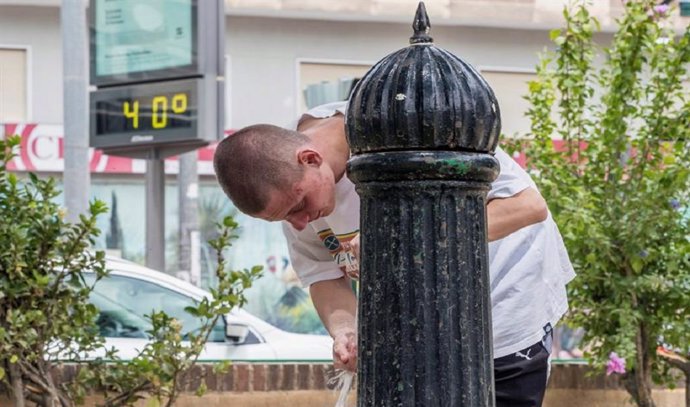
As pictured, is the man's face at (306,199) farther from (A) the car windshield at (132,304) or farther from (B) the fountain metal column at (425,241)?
(A) the car windshield at (132,304)

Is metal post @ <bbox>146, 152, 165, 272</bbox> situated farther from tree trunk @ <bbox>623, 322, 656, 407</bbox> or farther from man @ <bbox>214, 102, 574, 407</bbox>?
man @ <bbox>214, 102, 574, 407</bbox>

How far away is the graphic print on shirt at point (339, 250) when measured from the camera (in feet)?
12.7

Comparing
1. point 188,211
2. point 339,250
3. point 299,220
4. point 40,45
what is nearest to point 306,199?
point 299,220

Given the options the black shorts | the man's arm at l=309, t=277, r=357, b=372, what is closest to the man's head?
the man's arm at l=309, t=277, r=357, b=372

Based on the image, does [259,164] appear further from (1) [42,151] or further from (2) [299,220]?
(1) [42,151]

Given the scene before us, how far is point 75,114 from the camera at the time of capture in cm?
1222

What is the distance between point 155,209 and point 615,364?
3.67 m

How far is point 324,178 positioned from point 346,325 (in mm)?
505

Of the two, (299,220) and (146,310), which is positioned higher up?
(299,220)

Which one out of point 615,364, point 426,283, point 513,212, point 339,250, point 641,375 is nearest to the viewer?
point 426,283

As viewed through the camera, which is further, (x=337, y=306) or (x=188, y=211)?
(x=188, y=211)

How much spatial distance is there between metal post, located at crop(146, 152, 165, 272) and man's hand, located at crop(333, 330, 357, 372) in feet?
17.6

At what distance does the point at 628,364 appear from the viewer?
6285mm

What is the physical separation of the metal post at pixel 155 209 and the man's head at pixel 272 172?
5420 mm
